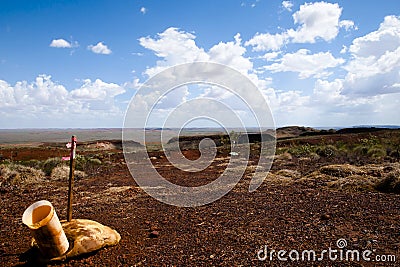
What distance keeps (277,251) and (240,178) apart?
6.81 meters

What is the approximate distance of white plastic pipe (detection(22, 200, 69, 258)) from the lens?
12.9ft

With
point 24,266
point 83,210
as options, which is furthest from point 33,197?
point 24,266

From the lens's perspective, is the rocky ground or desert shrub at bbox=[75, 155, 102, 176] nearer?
the rocky ground

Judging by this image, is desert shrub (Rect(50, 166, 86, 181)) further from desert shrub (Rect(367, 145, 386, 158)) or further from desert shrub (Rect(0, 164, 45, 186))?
desert shrub (Rect(367, 145, 386, 158))

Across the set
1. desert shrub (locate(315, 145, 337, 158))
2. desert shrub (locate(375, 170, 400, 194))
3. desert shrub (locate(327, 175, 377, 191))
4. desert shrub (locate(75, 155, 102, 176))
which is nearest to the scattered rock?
desert shrub (locate(327, 175, 377, 191))

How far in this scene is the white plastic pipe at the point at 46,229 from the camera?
394 cm

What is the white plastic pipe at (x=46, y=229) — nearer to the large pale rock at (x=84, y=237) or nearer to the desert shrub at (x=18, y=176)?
the large pale rock at (x=84, y=237)

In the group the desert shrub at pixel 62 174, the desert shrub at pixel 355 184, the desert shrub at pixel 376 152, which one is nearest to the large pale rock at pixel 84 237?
the desert shrub at pixel 355 184

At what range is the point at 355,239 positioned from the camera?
185 inches

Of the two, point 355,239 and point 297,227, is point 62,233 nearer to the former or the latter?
point 297,227
